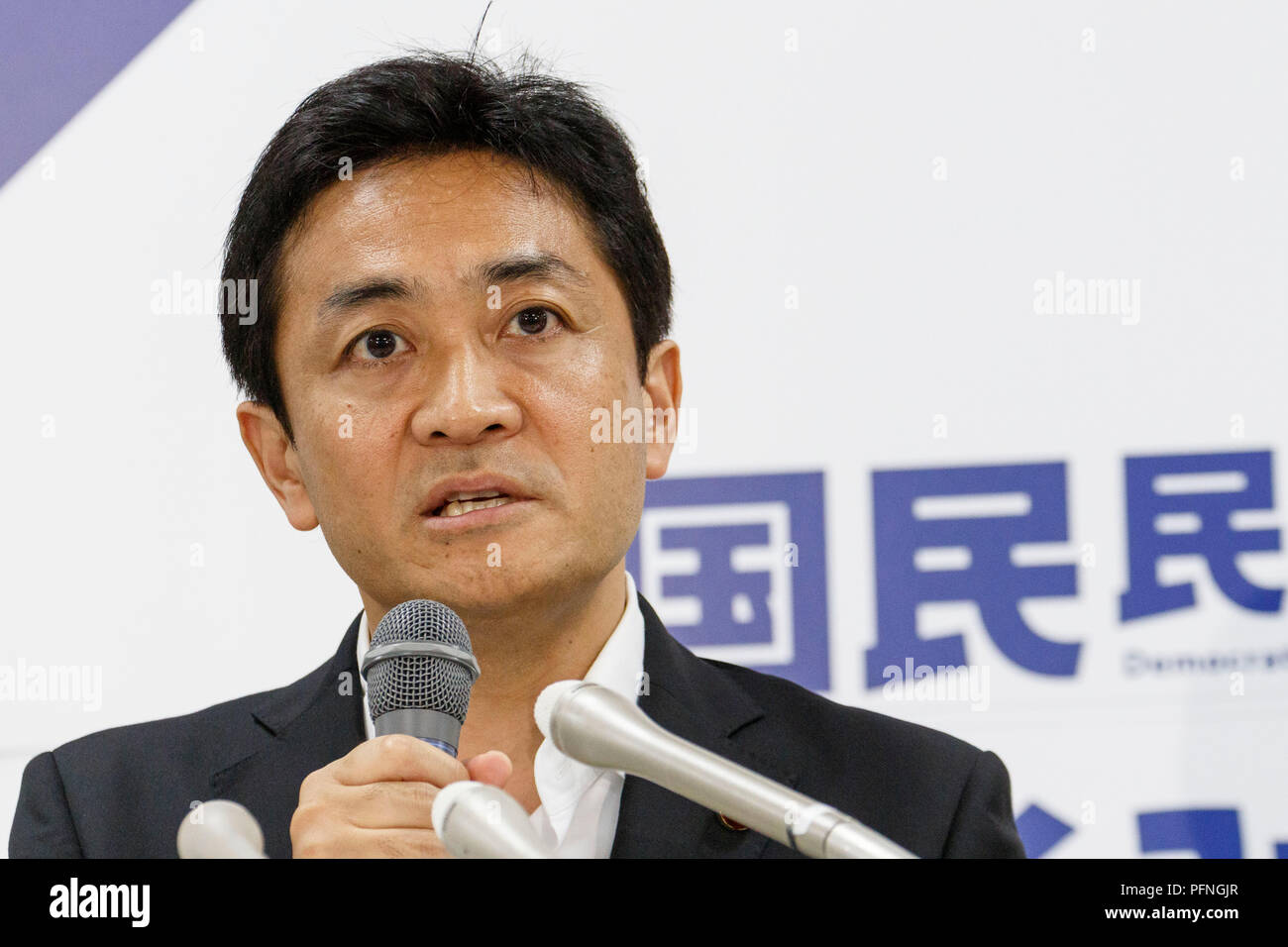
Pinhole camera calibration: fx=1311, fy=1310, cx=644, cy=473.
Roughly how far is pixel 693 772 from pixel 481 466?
0.74 meters

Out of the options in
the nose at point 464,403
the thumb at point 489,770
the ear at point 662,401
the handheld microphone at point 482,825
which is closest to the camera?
the handheld microphone at point 482,825

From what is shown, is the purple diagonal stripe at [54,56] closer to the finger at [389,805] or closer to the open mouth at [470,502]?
the open mouth at [470,502]

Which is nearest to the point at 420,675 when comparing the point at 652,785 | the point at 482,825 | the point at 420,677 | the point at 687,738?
the point at 420,677

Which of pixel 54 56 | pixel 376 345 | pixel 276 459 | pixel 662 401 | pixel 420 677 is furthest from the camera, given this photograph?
pixel 54 56

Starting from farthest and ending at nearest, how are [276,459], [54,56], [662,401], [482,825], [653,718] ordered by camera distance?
[54,56] → [662,401] → [276,459] → [653,718] → [482,825]

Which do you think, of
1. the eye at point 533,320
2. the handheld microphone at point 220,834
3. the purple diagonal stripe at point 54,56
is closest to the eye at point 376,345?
the eye at point 533,320

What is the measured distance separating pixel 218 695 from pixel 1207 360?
6.23 ft

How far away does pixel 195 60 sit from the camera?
2.42 m

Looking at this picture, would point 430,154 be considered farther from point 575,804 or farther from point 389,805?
point 389,805

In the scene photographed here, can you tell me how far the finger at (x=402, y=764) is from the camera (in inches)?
41.8

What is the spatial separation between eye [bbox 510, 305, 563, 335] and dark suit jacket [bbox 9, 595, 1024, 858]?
1.72 ft

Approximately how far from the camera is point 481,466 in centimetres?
173
